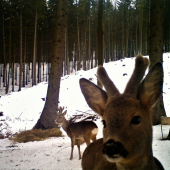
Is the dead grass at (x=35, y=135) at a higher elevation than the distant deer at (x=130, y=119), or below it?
below

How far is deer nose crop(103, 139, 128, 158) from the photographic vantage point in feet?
4.02

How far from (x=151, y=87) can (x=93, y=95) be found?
592 mm

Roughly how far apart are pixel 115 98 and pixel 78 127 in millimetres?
3845

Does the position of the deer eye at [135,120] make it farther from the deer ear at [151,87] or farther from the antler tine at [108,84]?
the antler tine at [108,84]

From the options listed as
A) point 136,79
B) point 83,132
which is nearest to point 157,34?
point 83,132

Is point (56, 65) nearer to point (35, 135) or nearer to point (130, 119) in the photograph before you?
point (35, 135)

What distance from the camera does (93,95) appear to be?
5.90ft

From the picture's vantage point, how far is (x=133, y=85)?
63.9 inches

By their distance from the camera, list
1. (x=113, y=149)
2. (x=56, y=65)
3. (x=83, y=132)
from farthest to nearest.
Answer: (x=56, y=65) < (x=83, y=132) < (x=113, y=149)

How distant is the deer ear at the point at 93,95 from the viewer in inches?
69.4

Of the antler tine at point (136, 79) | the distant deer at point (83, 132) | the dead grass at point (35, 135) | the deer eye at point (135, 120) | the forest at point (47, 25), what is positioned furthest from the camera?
the forest at point (47, 25)

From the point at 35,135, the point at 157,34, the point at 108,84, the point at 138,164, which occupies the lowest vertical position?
the point at 35,135

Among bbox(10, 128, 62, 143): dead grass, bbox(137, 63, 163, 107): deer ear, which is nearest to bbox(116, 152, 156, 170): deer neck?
bbox(137, 63, 163, 107): deer ear

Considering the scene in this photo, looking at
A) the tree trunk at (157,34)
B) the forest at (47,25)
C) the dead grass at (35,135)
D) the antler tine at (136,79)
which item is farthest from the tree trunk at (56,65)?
the forest at (47,25)
